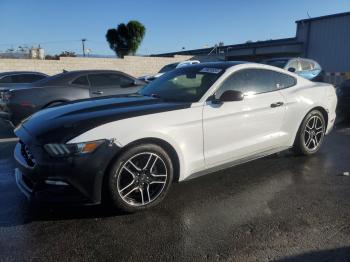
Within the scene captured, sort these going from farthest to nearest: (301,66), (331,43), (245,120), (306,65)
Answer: (331,43) → (306,65) → (301,66) → (245,120)

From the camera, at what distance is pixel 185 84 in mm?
5000

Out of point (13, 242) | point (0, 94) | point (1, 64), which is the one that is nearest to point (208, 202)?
point (13, 242)

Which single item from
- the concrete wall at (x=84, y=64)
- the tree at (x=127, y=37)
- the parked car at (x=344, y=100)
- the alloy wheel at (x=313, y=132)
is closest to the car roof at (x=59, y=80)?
the alloy wheel at (x=313, y=132)

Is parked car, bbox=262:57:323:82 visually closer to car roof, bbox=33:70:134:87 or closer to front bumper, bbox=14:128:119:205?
car roof, bbox=33:70:134:87

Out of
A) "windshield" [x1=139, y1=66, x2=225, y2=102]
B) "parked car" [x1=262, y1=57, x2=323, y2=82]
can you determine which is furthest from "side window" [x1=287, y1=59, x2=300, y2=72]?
"windshield" [x1=139, y1=66, x2=225, y2=102]

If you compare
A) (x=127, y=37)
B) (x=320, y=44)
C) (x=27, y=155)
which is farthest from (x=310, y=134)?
(x=127, y=37)

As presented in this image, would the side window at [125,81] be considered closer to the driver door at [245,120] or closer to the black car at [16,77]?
the black car at [16,77]

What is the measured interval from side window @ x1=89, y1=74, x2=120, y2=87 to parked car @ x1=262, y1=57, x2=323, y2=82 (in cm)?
636

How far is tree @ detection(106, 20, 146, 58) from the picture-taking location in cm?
4288

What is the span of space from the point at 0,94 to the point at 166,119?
670cm

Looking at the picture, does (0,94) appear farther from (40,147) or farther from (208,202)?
(208,202)

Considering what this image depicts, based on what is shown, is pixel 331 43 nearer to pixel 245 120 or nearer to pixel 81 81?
pixel 81 81

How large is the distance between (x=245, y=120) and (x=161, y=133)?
1.28m

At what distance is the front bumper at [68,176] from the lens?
345 cm
